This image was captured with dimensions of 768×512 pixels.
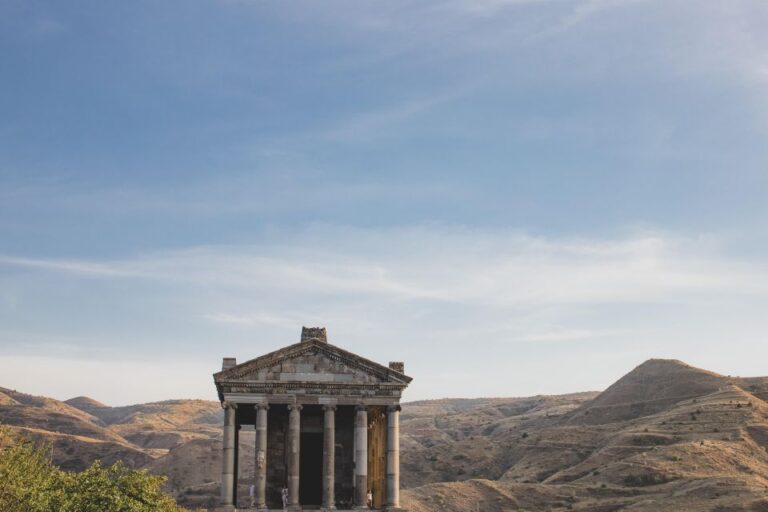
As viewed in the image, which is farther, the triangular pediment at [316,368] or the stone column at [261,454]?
the triangular pediment at [316,368]

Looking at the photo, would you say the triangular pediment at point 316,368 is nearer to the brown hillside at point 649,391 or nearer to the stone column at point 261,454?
the stone column at point 261,454

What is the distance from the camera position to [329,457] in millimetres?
42688

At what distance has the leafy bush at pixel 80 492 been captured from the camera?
33219 mm

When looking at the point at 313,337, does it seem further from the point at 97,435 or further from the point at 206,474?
the point at 97,435

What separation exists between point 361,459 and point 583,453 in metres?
70.1

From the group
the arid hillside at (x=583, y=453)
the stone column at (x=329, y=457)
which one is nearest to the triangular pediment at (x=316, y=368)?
the stone column at (x=329, y=457)

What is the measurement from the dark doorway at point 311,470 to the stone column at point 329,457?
14.2 feet

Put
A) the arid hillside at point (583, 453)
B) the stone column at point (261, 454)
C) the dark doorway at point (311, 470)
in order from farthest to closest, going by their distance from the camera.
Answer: the arid hillside at point (583, 453) → the dark doorway at point (311, 470) → the stone column at point (261, 454)

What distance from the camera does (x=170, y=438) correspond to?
15762 cm

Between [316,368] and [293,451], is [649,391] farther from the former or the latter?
[293,451]

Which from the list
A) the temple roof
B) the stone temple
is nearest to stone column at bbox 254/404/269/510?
the stone temple

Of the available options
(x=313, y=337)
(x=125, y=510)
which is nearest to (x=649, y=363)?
(x=313, y=337)

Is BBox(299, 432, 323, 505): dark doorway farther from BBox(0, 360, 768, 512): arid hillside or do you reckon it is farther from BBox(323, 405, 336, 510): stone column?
BBox(0, 360, 768, 512): arid hillside

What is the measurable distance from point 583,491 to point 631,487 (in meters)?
Result: 4.81
